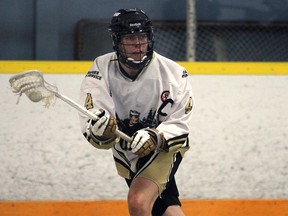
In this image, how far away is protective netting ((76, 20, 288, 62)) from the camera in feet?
21.0

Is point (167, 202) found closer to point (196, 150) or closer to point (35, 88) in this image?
point (35, 88)

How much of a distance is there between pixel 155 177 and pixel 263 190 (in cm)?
149

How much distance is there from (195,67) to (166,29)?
711 mm

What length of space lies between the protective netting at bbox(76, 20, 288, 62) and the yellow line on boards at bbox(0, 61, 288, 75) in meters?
0.47

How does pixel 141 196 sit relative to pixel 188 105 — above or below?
below

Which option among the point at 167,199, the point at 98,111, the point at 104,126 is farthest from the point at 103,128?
the point at 167,199

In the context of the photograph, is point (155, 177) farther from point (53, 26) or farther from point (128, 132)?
point (53, 26)

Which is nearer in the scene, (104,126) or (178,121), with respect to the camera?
(104,126)

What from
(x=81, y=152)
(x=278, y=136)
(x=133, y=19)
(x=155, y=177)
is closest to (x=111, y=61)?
(x=133, y=19)

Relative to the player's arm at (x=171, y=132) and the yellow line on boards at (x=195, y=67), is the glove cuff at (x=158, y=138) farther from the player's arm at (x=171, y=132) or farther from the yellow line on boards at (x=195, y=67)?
the yellow line on boards at (x=195, y=67)

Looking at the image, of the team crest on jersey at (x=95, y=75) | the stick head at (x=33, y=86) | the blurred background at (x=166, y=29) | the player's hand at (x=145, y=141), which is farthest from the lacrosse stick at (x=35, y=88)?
the blurred background at (x=166, y=29)

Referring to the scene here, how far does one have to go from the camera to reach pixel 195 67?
5871 millimetres

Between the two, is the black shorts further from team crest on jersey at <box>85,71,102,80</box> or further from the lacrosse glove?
team crest on jersey at <box>85,71,102,80</box>

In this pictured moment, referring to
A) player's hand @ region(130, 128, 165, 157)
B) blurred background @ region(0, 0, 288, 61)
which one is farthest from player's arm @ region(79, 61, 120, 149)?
blurred background @ region(0, 0, 288, 61)
